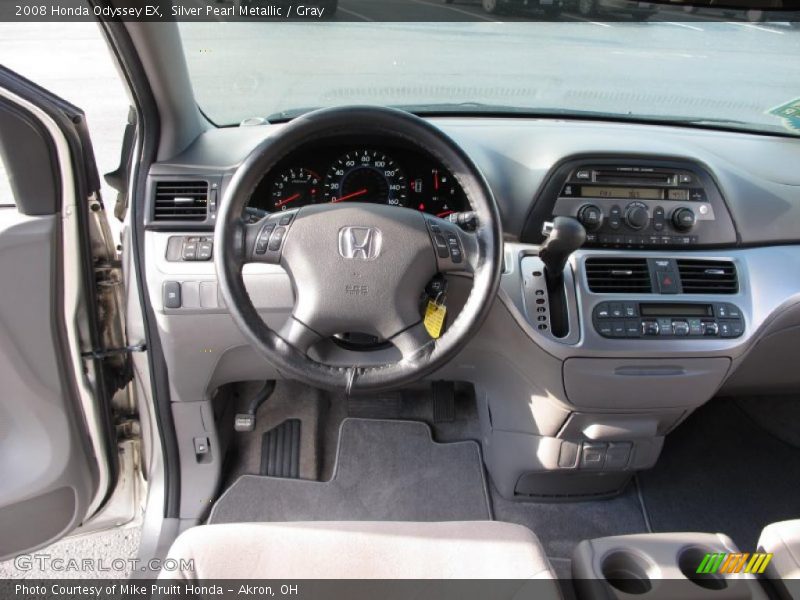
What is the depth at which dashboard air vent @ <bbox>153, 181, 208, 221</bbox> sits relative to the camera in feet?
6.01

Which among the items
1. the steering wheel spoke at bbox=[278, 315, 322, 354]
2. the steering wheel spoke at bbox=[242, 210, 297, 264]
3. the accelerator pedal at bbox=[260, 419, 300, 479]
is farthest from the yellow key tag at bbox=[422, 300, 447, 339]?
the accelerator pedal at bbox=[260, 419, 300, 479]

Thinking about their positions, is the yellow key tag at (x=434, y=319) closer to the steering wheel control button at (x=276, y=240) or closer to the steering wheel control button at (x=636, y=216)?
the steering wheel control button at (x=276, y=240)

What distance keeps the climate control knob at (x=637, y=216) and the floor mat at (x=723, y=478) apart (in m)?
1.17

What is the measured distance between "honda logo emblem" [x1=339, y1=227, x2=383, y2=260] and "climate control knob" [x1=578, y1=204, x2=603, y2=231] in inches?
30.2

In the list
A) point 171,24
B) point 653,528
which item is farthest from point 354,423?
point 171,24

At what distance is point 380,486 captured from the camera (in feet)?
8.05

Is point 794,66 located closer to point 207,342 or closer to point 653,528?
point 653,528

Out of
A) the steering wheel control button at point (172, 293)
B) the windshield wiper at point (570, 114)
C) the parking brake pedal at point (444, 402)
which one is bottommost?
the parking brake pedal at point (444, 402)

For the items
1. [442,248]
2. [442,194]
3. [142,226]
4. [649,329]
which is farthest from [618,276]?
[142,226]

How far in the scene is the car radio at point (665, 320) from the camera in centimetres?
183

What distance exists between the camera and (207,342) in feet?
6.28

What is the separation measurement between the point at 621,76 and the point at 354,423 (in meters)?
1.82

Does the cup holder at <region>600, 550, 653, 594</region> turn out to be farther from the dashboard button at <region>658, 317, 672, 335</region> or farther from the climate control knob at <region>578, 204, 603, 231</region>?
the climate control knob at <region>578, 204, 603, 231</region>

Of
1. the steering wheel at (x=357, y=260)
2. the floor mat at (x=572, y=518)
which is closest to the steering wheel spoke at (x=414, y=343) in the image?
the steering wheel at (x=357, y=260)
